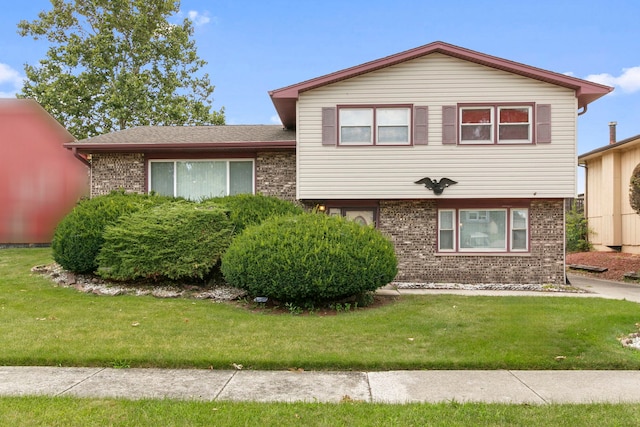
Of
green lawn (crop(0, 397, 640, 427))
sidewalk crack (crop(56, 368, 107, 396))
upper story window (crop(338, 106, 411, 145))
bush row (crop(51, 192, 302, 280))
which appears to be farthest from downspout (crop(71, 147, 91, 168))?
green lawn (crop(0, 397, 640, 427))

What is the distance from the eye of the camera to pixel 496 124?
41.5 ft

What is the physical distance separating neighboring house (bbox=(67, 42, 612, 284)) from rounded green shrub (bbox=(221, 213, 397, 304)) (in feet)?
12.6

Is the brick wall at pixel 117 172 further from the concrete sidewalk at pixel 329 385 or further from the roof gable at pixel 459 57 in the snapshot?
the concrete sidewalk at pixel 329 385

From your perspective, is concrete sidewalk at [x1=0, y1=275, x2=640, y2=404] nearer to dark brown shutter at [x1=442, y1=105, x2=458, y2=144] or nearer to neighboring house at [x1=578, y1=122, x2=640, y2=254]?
dark brown shutter at [x1=442, y1=105, x2=458, y2=144]

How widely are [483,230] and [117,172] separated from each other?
34.5 feet

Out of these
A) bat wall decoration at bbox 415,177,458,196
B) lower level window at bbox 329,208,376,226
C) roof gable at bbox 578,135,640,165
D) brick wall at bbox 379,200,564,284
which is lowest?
brick wall at bbox 379,200,564,284

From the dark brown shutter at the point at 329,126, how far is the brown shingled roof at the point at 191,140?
3.22 ft

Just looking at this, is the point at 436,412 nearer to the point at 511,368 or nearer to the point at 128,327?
the point at 511,368

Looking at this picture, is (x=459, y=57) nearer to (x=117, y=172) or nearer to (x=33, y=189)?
(x=117, y=172)

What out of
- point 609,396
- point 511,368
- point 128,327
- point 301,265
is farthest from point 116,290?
point 609,396

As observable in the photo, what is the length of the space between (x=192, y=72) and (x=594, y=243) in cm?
2258

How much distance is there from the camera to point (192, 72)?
27.5 metres

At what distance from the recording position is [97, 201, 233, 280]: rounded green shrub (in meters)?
10.2

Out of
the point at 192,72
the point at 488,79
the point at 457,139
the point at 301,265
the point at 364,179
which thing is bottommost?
the point at 301,265
